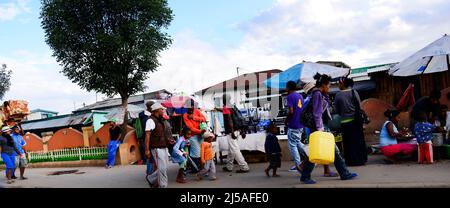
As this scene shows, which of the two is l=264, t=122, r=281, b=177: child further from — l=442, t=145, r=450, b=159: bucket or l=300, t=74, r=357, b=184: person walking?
l=442, t=145, r=450, b=159: bucket

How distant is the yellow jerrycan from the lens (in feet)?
19.2

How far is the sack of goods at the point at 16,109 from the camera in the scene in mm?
14706

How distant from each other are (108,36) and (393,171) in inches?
621

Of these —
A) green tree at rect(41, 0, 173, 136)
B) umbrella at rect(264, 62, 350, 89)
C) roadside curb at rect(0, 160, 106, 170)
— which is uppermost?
green tree at rect(41, 0, 173, 136)

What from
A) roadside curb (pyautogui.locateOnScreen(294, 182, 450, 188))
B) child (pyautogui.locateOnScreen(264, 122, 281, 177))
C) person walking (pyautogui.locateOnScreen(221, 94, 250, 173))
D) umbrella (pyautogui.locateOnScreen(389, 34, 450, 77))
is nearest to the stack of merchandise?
person walking (pyautogui.locateOnScreen(221, 94, 250, 173))

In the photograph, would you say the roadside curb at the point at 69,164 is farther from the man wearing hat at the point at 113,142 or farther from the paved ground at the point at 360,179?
the paved ground at the point at 360,179

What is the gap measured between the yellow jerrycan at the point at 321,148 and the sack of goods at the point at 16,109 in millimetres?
12647

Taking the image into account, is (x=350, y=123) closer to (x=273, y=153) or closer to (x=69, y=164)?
(x=273, y=153)

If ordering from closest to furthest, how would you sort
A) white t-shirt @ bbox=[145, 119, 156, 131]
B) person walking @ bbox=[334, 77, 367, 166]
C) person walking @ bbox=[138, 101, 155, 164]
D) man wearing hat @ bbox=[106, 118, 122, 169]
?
white t-shirt @ bbox=[145, 119, 156, 131]
person walking @ bbox=[334, 77, 367, 166]
person walking @ bbox=[138, 101, 155, 164]
man wearing hat @ bbox=[106, 118, 122, 169]

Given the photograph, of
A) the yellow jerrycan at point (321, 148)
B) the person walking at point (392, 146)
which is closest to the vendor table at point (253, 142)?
the person walking at point (392, 146)

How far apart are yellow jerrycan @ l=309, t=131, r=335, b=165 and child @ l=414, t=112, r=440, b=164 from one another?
8.92ft

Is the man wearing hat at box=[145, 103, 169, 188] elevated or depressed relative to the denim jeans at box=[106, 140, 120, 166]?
elevated

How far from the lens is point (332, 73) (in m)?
10.3
